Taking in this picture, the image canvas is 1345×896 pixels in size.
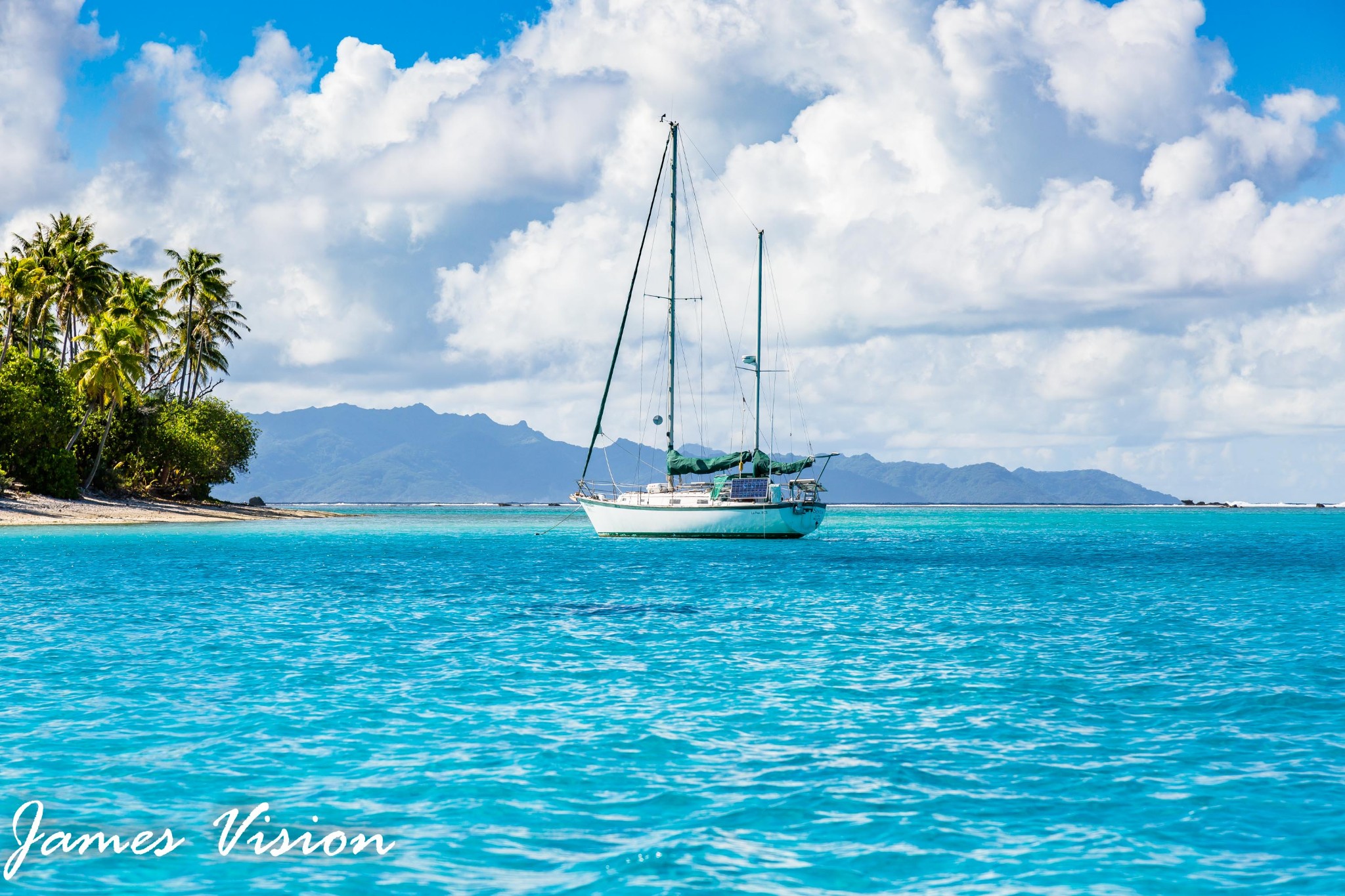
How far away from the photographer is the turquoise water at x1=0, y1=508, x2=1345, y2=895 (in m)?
8.59

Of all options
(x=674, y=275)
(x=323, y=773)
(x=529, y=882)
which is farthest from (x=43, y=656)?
(x=674, y=275)

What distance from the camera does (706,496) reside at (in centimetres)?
6147

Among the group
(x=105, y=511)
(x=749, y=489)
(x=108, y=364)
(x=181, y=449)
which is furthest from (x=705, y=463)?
(x=181, y=449)

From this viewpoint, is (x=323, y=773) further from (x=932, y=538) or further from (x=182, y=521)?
(x=182, y=521)

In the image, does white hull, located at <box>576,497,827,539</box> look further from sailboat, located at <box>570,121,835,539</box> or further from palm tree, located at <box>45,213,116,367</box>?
palm tree, located at <box>45,213,116,367</box>

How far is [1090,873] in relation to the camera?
27.6ft

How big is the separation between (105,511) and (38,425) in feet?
34.7

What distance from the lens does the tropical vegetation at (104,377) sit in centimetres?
7450

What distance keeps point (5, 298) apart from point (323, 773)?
3059 inches

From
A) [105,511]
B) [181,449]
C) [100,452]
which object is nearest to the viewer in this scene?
[105,511]
